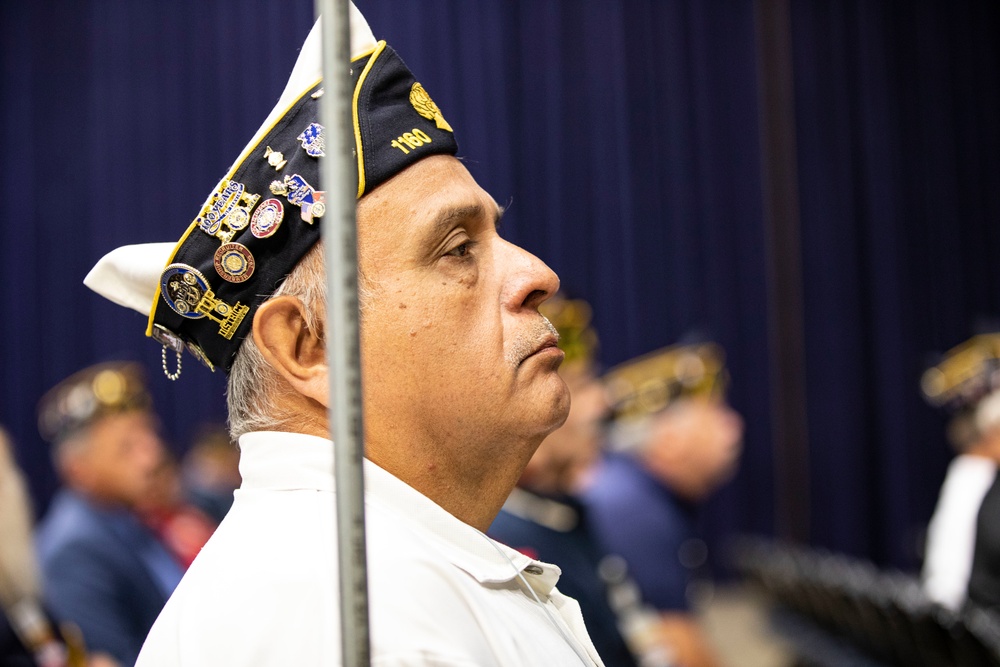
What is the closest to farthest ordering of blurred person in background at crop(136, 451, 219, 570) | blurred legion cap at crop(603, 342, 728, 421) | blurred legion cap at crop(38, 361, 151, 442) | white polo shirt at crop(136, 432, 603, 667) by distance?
white polo shirt at crop(136, 432, 603, 667)
blurred legion cap at crop(38, 361, 151, 442)
blurred legion cap at crop(603, 342, 728, 421)
blurred person in background at crop(136, 451, 219, 570)

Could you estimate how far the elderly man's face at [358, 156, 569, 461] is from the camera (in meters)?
0.94

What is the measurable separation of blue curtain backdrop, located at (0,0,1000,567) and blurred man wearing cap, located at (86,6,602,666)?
556cm

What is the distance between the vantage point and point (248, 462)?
96 cm

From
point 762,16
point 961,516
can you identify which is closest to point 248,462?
point 961,516

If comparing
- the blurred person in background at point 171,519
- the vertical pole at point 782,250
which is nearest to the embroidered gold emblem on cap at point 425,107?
the blurred person in background at point 171,519

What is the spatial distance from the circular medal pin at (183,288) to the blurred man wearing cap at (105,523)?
1.85 m

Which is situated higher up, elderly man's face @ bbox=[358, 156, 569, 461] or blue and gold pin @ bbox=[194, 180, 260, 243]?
blue and gold pin @ bbox=[194, 180, 260, 243]

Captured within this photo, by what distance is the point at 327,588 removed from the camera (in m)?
0.76

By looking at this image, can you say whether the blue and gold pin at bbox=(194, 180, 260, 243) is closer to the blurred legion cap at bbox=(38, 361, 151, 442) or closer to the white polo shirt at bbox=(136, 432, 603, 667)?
the white polo shirt at bbox=(136, 432, 603, 667)

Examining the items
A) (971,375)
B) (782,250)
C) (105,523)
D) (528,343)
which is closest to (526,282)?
(528,343)

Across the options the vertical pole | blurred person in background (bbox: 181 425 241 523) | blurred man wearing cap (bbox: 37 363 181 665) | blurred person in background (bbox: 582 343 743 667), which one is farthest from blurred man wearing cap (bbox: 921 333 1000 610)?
blurred person in background (bbox: 181 425 241 523)

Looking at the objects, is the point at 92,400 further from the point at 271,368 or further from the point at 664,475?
the point at 271,368

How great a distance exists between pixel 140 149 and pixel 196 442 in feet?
5.90

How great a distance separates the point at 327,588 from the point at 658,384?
142 inches
